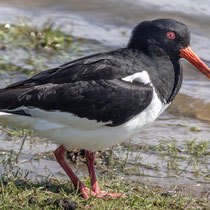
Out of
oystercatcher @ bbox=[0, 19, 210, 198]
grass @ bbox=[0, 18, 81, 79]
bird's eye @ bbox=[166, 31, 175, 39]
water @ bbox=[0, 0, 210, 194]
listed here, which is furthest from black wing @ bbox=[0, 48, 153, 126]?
grass @ bbox=[0, 18, 81, 79]

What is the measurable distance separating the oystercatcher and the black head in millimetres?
209

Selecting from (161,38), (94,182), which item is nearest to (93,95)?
(94,182)

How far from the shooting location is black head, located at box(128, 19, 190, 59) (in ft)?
18.2

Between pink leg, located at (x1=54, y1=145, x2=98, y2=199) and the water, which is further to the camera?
the water

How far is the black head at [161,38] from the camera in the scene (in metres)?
5.56

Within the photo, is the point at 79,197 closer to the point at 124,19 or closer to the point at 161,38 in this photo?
the point at 161,38

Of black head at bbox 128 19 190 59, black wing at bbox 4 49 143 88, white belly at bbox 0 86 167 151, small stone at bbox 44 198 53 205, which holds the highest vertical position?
black head at bbox 128 19 190 59

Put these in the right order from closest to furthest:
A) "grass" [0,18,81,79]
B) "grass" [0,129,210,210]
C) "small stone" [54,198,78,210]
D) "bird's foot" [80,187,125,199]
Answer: "small stone" [54,198,78,210], "grass" [0,129,210,210], "bird's foot" [80,187,125,199], "grass" [0,18,81,79]

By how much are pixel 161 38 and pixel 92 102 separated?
3.68 feet

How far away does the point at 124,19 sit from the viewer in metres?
12.6

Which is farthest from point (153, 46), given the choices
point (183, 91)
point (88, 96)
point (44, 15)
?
point (44, 15)

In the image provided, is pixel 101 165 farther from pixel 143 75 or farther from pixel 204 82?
pixel 204 82

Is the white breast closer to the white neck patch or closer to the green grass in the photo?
the white neck patch

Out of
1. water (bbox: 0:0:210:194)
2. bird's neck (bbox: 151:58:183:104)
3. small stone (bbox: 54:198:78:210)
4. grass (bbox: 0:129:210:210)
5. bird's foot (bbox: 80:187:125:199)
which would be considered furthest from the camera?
water (bbox: 0:0:210:194)
